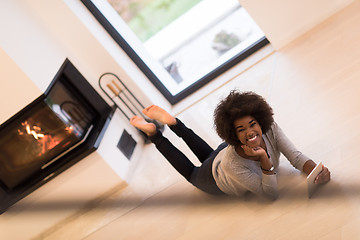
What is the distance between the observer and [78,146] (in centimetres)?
344

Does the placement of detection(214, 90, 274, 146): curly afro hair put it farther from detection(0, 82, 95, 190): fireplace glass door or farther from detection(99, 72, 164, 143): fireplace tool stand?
detection(99, 72, 164, 143): fireplace tool stand

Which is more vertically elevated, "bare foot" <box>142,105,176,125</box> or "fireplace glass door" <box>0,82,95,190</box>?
"fireplace glass door" <box>0,82,95,190</box>

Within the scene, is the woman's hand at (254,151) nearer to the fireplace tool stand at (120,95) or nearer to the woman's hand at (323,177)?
the woman's hand at (323,177)

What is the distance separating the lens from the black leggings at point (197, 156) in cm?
246

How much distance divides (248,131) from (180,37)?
2.88 metres

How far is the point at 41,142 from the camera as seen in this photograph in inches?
132

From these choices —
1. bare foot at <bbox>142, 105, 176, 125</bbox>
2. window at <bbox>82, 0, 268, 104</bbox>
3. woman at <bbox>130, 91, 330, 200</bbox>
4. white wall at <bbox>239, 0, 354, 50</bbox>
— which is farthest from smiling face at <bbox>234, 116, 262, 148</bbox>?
window at <bbox>82, 0, 268, 104</bbox>

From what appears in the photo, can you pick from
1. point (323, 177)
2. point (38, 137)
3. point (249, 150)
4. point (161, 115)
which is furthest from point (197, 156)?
point (38, 137)

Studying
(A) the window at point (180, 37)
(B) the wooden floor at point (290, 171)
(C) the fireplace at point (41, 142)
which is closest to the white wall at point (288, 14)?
(B) the wooden floor at point (290, 171)

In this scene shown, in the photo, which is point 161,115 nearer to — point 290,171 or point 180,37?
point 290,171

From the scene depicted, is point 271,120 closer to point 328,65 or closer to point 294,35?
point 328,65

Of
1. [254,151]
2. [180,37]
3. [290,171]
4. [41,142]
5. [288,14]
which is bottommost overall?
[290,171]

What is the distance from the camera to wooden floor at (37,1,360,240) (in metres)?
1.94

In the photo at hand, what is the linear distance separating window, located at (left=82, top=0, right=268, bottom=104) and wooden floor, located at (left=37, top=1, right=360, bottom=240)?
409 millimetres
